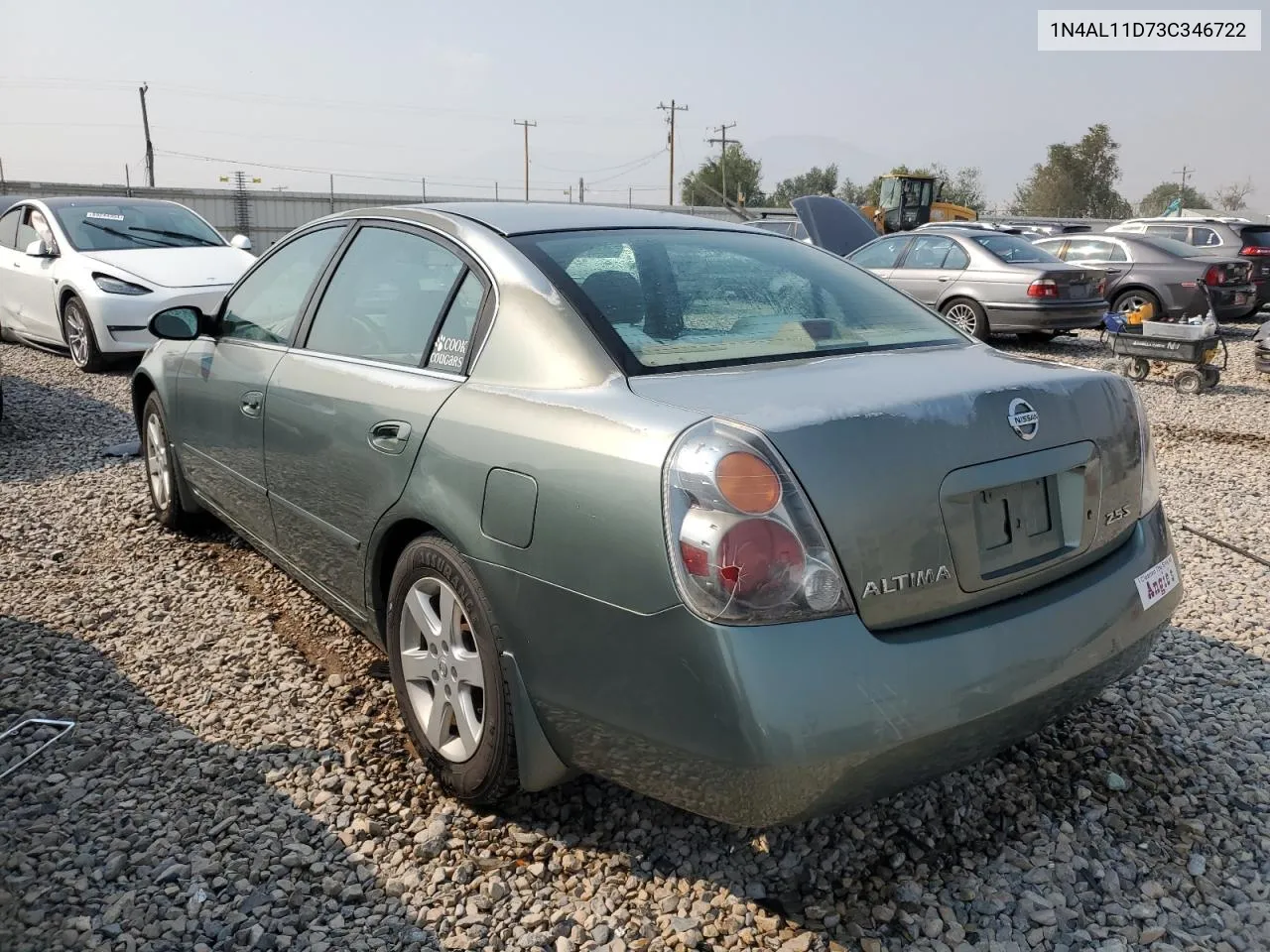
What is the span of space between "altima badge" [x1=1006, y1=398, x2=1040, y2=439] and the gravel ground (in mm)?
1092

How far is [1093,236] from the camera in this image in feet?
45.0

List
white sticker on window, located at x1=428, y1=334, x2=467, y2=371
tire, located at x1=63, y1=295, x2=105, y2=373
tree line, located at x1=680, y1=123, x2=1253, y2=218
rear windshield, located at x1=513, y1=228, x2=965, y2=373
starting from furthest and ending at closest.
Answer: tree line, located at x1=680, y1=123, x2=1253, y2=218 < tire, located at x1=63, y1=295, x2=105, y2=373 < white sticker on window, located at x1=428, y1=334, x2=467, y2=371 < rear windshield, located at x1=513, y1=228, x2=965, y2=373

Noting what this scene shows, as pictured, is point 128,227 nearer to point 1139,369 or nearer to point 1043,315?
point 1043,315

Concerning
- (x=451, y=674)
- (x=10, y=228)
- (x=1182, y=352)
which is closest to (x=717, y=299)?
(x=451, y=674)

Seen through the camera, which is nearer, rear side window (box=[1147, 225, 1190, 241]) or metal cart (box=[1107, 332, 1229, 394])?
metal cart (box=[1107, 332, 1229, 394])

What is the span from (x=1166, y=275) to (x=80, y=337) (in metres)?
12.7

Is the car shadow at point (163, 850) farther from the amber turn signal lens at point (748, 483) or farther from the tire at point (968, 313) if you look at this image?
the tire at point (968, 313)

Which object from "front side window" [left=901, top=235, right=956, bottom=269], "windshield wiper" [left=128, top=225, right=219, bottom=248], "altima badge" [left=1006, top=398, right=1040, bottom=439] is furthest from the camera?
"front side window" [left=901, top=235, right=956, bottom=269]

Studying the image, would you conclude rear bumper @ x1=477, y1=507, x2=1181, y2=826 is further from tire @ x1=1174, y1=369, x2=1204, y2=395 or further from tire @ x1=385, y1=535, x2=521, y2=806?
tire @ x1=1174, y1=369, x2=1204, y2=395

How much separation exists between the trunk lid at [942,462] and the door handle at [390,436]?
77 centimetres

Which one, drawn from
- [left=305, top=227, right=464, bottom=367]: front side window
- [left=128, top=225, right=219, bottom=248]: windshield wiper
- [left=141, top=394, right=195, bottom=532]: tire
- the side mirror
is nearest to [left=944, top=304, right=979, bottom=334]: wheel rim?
[left=128, top=225, right=219, bottom=248]: windshield wiper

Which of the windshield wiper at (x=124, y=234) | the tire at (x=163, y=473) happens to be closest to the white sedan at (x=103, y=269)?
the windshield wiper at (x=124, y=234)

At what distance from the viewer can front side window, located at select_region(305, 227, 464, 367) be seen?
286 cm

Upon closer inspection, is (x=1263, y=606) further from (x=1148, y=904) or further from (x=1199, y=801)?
(x=1148, y=904)
